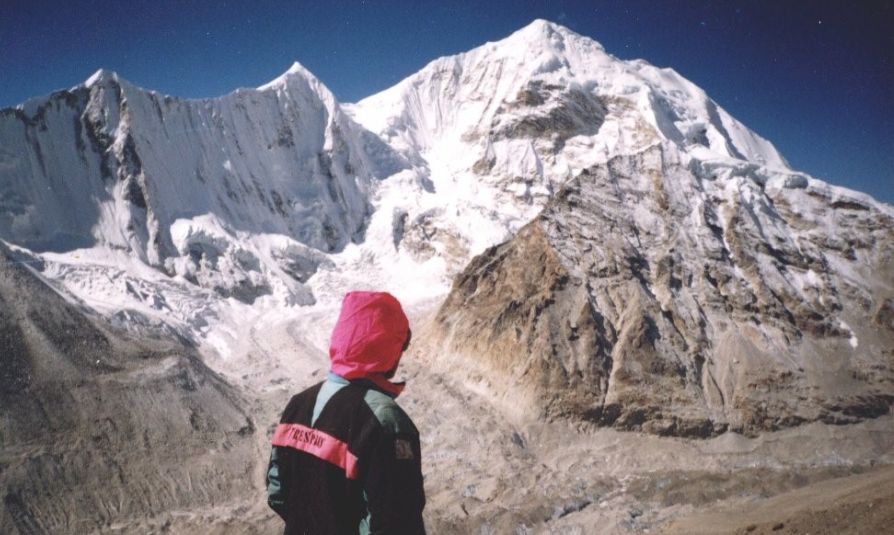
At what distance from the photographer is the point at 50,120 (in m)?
38.2

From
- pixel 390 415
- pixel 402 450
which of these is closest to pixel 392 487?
pixel 402 450

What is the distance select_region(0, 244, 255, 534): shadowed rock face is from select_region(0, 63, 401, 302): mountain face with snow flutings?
12.9 metres

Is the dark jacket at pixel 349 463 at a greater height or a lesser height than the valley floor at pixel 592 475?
greater

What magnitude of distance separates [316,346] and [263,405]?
29.3ft

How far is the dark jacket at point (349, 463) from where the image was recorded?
246cm

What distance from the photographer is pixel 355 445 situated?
2498 mm

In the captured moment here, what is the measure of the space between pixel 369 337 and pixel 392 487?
2.50ft

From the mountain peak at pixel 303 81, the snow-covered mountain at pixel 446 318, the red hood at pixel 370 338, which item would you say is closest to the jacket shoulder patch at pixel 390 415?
the red hood at pixel 370 338

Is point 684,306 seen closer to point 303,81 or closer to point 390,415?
point 390,415

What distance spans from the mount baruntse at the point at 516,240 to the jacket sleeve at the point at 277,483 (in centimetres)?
2167

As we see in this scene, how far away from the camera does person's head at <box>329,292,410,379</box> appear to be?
2803 millimetres

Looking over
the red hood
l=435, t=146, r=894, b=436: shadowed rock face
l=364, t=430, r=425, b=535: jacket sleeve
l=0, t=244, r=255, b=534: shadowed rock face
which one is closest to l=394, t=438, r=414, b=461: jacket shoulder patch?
l=364, t=430, r=425, b=535: jacket sleeve

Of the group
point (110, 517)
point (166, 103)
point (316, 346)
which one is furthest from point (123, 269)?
point (110, 517)

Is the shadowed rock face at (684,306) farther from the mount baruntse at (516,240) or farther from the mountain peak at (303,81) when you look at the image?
the mountain peak at (303,81)
